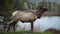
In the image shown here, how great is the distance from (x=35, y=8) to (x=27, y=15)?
152 millimetres

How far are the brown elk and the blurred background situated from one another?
Result: 4cm

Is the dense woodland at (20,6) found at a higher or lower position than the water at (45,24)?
higher

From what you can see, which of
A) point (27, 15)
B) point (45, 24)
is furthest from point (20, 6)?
point (45, 24)

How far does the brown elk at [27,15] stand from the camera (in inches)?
64.3

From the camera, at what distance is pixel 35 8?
1.63 m

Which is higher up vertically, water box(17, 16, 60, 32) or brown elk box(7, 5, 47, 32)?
brown elk box(7, 5, 47, 32)

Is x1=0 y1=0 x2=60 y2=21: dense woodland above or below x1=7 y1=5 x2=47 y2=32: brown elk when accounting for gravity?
above

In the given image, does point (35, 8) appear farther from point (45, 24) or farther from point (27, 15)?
point (45, 24)

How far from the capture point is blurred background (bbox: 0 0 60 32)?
1.60 meters

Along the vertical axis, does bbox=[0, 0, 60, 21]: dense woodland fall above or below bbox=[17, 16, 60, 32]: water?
A: above

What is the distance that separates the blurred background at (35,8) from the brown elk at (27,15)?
0.15ft

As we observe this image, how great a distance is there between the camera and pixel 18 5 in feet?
5.40

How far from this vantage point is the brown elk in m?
1.63

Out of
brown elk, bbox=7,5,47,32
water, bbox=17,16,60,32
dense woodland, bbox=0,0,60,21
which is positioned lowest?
water, bbox=17,16,60,32
